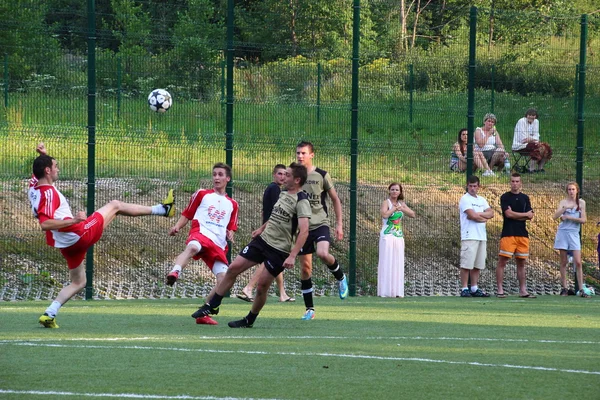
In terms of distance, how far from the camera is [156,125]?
14.1 m

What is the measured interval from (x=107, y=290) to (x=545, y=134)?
803 centimetres

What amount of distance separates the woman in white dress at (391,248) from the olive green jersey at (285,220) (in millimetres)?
5453

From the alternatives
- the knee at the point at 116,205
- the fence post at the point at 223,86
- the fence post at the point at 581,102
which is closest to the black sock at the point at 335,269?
the knee at the point at 116,205

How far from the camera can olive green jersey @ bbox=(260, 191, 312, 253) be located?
9320mm

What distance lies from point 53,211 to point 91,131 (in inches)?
193

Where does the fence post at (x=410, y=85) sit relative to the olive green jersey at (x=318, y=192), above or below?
above

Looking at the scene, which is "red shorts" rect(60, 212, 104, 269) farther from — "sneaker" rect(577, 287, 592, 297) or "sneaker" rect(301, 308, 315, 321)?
"sneaker" rect(577, 287, 592, 297)

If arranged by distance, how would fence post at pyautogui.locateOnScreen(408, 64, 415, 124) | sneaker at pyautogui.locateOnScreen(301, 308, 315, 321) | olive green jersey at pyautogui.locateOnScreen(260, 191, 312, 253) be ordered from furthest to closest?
fence post at pyautogui.locateOnScreen(408, 64, 415, 124) → sneaker at pyautogui.locateOnScreen(301, 308, 315, 321) → olive green jersey at pyautogui.locateOnScreen(260, 191, 312, 253)

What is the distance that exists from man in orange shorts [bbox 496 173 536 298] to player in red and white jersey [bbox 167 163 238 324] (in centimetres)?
585

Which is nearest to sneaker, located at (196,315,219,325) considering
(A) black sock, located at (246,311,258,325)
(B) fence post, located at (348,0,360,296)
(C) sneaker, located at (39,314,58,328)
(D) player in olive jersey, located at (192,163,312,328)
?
(D) player in olive jersey, located at (192,163,312,328)

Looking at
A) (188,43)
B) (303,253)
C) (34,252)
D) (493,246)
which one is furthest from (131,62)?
(493,246)

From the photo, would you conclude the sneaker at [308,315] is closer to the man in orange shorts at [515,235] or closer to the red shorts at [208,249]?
the red shorts at [208,249]

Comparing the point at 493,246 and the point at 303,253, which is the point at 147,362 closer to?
the point at 303,253

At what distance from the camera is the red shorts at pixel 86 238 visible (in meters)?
9.26
